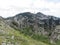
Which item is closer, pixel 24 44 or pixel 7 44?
pixel 7 44

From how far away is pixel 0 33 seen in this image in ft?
440

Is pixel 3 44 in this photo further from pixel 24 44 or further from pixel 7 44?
pixel 24 44

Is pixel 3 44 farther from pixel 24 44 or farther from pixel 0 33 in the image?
pixel 0 33

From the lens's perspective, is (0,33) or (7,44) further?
(0,33)

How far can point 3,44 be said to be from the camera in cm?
9512

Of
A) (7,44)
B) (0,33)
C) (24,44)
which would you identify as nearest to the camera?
(7,44)

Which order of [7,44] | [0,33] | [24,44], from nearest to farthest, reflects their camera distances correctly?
[7,44]
[24,44]
[0,33]

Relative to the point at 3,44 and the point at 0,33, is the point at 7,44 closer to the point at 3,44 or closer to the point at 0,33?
the point at 3,44

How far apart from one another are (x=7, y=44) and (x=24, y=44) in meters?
30.6

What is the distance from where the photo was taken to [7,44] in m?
93.6

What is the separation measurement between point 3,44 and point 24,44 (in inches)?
1170

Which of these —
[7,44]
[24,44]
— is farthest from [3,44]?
[24,44]

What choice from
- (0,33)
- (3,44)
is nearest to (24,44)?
(0,33)

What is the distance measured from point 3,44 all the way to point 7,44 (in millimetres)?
2710
